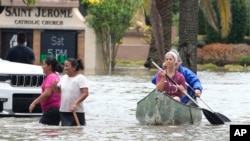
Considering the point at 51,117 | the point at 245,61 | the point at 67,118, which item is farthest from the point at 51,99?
the point at 245,61

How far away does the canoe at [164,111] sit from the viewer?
50.5 feet

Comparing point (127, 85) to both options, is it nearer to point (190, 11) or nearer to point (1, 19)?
point (190, 11)

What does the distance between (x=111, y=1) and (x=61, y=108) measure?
2832cm

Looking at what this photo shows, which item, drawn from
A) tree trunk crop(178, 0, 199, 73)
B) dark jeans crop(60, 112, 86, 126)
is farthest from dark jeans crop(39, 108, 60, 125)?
tree trunk crop(178, 0, 199, 73)

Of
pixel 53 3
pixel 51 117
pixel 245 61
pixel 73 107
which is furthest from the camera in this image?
pixel 245 61

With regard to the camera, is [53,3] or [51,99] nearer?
[51,99]

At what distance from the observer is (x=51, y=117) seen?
1491cm

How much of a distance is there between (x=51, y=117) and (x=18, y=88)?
1236 mm

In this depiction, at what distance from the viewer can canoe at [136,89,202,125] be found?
15.4 meters

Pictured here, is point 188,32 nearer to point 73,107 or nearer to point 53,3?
point 73,107

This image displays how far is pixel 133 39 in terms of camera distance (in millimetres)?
57250

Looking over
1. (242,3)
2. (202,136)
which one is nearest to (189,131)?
(202,136)

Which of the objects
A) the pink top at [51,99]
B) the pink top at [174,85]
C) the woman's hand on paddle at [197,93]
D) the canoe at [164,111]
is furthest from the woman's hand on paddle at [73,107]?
the woman's hand on paddle at [197,93]

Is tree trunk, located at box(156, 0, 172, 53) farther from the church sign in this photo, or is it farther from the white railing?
the church sign
